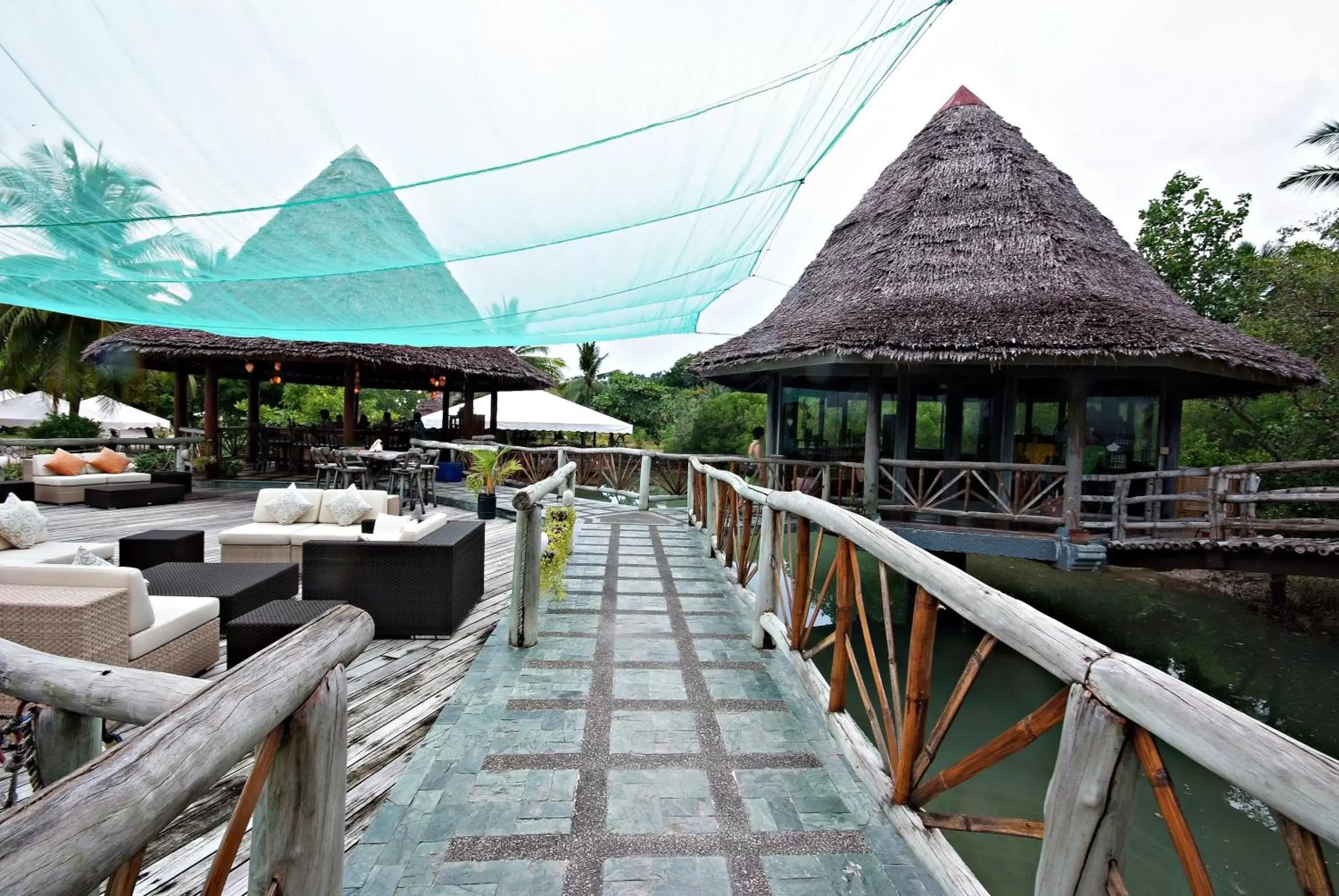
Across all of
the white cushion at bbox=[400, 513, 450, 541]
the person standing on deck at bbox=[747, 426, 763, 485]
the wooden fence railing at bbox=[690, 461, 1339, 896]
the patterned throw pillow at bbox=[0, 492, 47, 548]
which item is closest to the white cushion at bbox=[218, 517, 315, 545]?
the patterned throw pillow at bbox=[0, 492, 47, 548]

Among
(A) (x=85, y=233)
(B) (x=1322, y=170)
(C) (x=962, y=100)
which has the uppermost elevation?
(C) (x=962, y=100)

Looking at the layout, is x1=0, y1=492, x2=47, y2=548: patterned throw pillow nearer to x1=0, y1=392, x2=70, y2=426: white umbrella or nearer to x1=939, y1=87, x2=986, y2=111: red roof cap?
x1=939, y1=87, x2=986, y2=111: red roof cap

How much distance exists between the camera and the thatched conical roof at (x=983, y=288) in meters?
6.83

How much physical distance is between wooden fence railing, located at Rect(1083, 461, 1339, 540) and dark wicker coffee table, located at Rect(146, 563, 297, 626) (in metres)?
7.70

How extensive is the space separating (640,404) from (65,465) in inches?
696

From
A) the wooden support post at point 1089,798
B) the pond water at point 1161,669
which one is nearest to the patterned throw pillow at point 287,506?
the pond water at point 1161,669

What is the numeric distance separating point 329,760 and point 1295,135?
58.6 ft

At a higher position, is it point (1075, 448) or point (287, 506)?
point (1075, 448)

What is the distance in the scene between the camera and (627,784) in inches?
92.0

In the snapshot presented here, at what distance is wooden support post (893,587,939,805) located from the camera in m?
2.01

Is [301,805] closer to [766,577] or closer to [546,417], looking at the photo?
[766,577]

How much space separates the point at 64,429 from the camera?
12641 millimetres

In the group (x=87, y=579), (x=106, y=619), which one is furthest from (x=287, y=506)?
(x=106, y=619)

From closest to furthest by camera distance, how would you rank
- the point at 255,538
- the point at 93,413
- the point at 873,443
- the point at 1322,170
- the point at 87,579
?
the point at 87,579
the point at 255,538
the point at 873,443
the point at 1322,170
the point at 93,413
